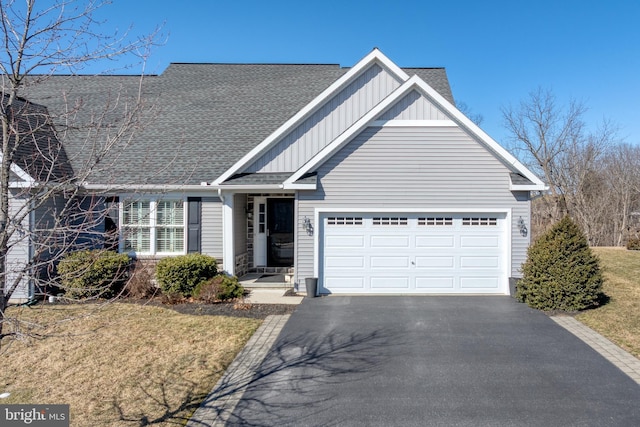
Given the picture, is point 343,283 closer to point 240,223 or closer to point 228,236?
point 228,236

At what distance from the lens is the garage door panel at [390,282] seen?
11625 millimetres

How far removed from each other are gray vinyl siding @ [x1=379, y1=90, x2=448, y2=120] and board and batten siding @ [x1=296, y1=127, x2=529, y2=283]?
33 centimetres

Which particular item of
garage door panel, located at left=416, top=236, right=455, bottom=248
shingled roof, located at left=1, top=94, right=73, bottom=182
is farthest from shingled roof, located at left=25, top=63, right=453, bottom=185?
garage door panel, located at left=416, top=236, right=455, bottom=248

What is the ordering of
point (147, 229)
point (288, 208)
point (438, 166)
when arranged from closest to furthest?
point (438, 166) → point (147, 229) → point (288, 208)

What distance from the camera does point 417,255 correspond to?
38.1 feet

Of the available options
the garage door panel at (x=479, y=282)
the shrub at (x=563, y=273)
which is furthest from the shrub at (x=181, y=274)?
the shrub at (x=563, y=273)

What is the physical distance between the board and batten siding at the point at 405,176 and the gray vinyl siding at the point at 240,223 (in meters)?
2.31

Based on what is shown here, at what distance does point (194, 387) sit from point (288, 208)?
8.73 metres

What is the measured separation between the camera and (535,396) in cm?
559

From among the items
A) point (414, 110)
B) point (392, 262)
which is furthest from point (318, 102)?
point (392, 262)

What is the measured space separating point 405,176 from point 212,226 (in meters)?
6.02

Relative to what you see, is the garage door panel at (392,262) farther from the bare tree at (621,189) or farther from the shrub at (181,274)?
the bare tree at (621,189)

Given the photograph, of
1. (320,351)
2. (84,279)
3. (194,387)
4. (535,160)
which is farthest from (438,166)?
A: (535,160)

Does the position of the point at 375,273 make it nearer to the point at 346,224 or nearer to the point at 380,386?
the point at 346,224
